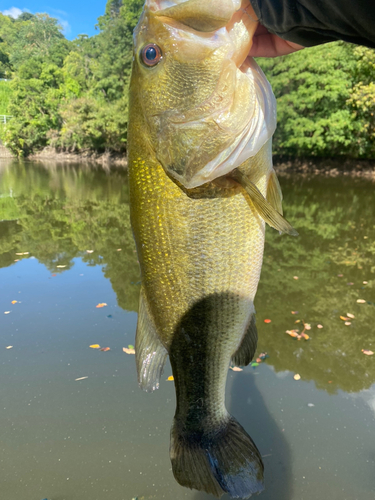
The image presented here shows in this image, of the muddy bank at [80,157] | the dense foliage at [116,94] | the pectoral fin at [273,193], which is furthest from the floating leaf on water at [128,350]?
the muddy bank at [80,157]

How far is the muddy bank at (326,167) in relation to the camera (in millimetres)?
24281

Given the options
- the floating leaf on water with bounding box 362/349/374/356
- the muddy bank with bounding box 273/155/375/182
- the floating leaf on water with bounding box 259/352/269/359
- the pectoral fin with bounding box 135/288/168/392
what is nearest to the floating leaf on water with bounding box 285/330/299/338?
the floating leaf on water with bounding box 259/352/269/359

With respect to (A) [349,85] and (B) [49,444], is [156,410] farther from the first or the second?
(A) [349,85]

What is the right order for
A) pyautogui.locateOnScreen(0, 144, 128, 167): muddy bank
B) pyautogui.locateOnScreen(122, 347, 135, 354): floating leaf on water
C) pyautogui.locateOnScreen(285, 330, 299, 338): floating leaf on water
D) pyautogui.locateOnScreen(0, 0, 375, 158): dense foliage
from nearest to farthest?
pyautogui.locateOnScreen(122, 347, 135, 354): floating leaf on water, pyautogui.locateOnScreen(285, 330, 299, 338): floating leaf on water, pyautogui.locateOnScreen(0, 0, 375, 158): dense foliage, pyautogui.locateOnScreen(0, 144, 128, 167): muddy bank

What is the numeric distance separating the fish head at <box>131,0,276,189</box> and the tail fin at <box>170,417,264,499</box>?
1.22m

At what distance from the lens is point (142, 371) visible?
1671 mm

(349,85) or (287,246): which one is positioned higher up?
(349,85)

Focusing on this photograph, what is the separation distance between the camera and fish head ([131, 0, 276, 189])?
4.28 feet

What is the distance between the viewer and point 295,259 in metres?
7.47

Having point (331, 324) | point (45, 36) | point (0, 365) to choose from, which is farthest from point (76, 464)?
point (45, 36)

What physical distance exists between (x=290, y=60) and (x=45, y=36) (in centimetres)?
7338

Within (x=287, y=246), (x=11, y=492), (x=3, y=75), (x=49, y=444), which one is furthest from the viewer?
(x=3, y=75)

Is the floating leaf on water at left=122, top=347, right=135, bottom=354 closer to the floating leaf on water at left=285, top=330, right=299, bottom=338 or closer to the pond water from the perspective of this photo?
the pond water

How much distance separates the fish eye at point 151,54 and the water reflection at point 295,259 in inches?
144
